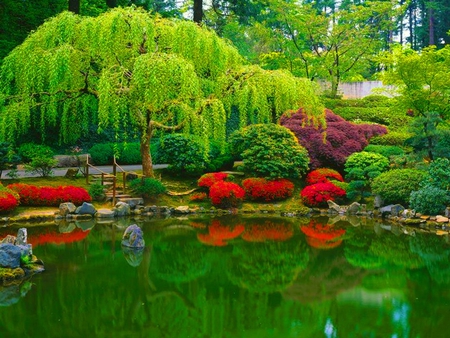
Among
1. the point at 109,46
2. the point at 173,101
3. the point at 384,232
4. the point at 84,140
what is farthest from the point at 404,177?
the point at 84,140

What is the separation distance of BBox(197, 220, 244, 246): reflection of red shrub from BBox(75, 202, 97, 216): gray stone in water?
3106mm

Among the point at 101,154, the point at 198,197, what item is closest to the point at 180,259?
the point at 198,197

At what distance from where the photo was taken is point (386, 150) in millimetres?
17984

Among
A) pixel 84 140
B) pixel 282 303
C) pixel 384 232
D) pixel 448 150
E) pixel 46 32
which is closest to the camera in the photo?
pixel 282 303

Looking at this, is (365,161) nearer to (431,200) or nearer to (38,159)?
(431,200)

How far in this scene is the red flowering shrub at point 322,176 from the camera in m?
17.2

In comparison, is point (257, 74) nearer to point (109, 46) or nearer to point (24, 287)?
point (109, 46)

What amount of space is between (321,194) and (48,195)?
7.46 m

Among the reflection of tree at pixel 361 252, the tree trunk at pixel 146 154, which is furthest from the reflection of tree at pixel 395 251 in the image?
the tree trunk at pixel 146 154

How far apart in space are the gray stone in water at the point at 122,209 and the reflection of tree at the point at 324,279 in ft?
19.6

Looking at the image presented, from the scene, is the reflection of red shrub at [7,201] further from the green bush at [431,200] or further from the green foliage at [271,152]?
the green bush at [431,200]

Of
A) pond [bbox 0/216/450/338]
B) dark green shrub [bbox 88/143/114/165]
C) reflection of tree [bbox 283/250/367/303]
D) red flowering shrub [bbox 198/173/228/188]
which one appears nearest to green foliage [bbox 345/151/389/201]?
pond [bbox 0/216/450/338]

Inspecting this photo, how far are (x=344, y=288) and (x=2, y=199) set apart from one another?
340 inches

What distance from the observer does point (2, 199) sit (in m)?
13.5
